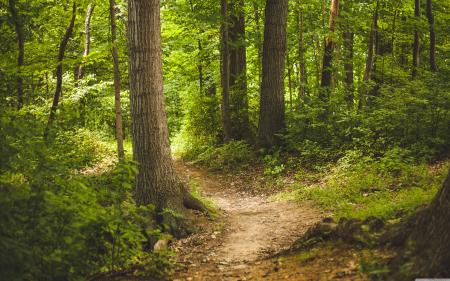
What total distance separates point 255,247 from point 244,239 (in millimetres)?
553

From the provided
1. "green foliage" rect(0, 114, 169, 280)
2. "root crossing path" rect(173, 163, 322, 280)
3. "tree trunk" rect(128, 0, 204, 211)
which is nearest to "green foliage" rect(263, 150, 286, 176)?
"root crossing path" rect(173, 163, 322, 280)

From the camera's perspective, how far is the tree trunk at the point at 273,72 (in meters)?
13.5

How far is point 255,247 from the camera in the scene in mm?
7066

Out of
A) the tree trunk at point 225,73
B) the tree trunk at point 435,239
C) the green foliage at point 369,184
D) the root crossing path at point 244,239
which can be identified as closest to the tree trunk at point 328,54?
the tree trunk at point 225,73

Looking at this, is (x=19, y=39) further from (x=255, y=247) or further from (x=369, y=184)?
(x=369, y=184)

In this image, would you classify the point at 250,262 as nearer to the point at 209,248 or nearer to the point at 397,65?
the point at 209,248

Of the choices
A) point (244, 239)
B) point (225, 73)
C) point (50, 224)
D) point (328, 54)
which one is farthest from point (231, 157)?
point (50, 224)

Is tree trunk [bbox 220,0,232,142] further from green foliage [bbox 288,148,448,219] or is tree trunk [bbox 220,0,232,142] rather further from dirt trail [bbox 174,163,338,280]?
green foliage [bbox 288,148,448,219]

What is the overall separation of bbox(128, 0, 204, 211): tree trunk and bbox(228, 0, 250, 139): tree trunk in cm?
828

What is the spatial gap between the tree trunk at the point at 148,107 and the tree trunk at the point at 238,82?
326 inches

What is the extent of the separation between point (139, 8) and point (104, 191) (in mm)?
3997

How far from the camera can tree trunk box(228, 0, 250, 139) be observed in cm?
1619

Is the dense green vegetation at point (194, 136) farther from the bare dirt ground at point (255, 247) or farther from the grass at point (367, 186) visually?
the bare dirt ground at point (255, 247)

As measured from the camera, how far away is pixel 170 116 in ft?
90.6
